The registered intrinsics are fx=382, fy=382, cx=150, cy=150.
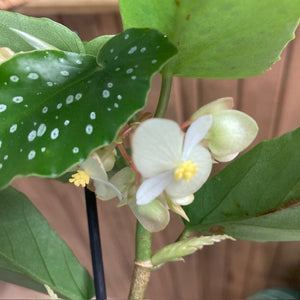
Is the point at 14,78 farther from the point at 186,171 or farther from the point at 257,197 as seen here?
the point at 257,197

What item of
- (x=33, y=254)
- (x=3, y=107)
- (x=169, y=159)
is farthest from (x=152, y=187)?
(x=33, y=254)

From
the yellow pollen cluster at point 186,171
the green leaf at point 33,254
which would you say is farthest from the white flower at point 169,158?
the green leaf at point 33,254

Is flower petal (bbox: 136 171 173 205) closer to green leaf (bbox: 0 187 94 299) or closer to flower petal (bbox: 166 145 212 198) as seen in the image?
flower petal (bbox: 166 145 212 198)

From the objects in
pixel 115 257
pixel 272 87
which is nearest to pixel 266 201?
pixel 272 87

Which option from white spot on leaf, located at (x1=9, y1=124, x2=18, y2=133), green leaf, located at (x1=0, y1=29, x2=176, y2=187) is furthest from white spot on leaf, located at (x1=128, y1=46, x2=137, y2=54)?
white spot on leaf, located at (x1=9, y1=124, x2=18, y2=133)

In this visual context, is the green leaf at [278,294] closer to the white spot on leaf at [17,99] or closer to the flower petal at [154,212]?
the flower petal at [154,212]

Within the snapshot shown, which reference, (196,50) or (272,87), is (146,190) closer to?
(196,50)
